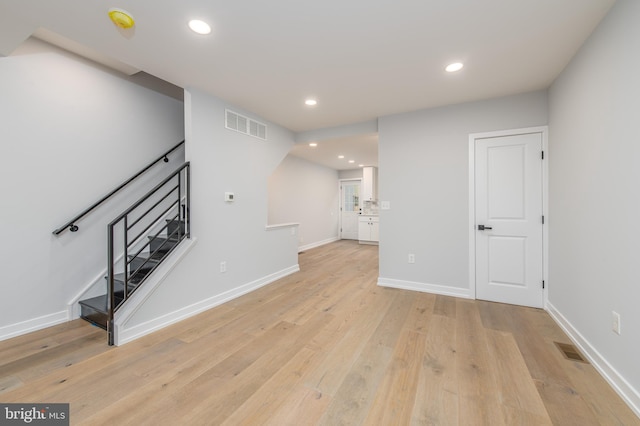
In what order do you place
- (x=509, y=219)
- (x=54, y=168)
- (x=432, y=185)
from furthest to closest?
1. (x=432, y=185)
2. (x=509, y=219)
3. (x=54, y=168)

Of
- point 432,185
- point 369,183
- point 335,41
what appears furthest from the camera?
point 369,183

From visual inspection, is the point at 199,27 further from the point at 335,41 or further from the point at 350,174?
the point at 350,174

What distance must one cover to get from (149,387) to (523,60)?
3957 millimetres

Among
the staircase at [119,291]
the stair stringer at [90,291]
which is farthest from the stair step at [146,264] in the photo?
the stair stringer at [90,291]

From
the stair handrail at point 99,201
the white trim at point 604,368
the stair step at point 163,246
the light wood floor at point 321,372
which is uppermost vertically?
the stair handrail at point 99,201

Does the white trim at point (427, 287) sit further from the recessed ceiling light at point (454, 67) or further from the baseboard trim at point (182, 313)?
the recessed ceiling light at point (454, 67)

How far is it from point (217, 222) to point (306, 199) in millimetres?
4039

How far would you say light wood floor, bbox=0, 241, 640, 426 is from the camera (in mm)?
1438

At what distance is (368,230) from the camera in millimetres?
7793

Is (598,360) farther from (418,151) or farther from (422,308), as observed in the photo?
(418,151)

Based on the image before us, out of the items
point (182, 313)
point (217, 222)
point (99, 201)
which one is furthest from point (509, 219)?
point (99, 201)

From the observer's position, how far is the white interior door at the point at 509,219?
2.94m

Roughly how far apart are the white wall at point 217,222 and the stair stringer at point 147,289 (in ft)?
0.19

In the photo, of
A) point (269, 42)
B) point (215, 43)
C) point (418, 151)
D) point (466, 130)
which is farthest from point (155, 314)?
point (466, 130)
